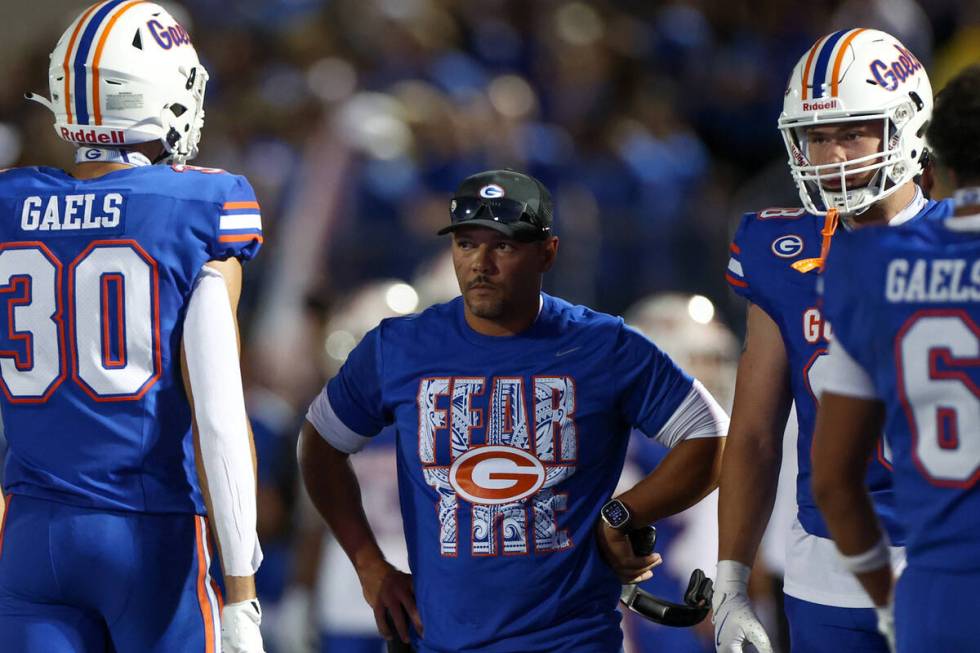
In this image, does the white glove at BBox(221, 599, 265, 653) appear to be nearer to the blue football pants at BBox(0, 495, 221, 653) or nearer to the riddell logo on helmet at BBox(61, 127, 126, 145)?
the blue football pants at BBox(0, 495, 221, 653)

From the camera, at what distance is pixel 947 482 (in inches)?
101

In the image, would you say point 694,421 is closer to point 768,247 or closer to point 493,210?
point 768,247

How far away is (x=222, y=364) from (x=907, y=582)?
4.91ft

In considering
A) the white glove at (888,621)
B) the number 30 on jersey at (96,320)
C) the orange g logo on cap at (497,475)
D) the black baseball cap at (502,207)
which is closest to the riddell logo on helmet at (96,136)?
the number 30 on jersey at (96,320)

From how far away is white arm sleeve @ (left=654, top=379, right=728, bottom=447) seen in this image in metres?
3.54

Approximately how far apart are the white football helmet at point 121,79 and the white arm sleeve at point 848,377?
1.64m

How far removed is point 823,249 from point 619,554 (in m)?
0.83

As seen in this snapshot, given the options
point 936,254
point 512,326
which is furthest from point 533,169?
point 936,254

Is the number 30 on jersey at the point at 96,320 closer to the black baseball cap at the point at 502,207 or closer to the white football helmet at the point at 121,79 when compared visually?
the white football helmet at the point at 121,79

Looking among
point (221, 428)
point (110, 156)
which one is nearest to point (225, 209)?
point (110, 156)

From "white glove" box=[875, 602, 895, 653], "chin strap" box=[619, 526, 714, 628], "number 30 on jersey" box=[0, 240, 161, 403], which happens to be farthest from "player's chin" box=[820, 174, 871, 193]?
"number 30 on jersey" box=[0, 240, 161, 403]

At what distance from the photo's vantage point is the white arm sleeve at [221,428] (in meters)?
3.32

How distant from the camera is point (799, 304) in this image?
3502mm

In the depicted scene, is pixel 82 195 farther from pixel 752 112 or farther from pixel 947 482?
pixel 752 112
